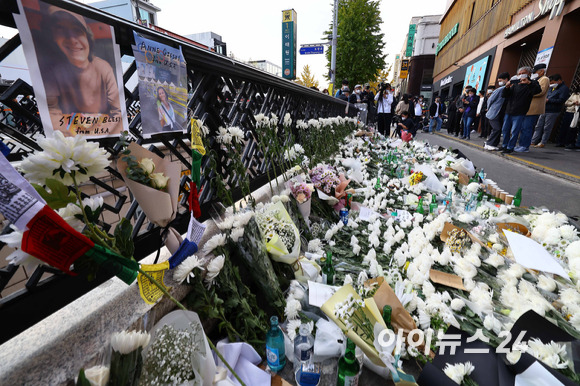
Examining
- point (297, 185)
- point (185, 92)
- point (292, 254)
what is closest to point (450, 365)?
point (292, 254)

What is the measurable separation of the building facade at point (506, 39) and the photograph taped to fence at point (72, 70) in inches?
465

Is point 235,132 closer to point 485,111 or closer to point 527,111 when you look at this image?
point 527,111

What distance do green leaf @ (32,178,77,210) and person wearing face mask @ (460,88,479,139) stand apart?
1459cm

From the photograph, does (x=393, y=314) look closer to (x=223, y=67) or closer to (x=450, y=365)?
(x=450, y=365)

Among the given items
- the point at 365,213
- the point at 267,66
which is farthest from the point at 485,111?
the point at 267,66

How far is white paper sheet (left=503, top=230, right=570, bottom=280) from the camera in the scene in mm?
1884

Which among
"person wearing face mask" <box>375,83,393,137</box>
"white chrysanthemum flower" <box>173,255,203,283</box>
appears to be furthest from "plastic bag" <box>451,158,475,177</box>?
"person wearing face mask" <box>375,83,393,137</box>

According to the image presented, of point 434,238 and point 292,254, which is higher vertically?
point 292,254

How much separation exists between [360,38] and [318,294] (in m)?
22.7

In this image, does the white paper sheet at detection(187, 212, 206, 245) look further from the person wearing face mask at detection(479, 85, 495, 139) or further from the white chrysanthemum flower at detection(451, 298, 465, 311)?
the person wearing face mask at detection(479, 85, 495, 139)

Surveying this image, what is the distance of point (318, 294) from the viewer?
5.66ft

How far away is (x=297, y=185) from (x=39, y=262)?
2011mm

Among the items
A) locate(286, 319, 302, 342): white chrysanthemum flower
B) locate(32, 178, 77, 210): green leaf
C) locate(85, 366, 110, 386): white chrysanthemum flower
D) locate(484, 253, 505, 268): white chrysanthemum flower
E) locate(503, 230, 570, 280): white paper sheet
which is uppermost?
locate(32, 178, 77, 210): green leaf

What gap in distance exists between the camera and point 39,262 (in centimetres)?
75
